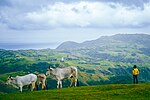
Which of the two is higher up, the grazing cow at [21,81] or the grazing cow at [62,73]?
the grazing cow at [62,73]

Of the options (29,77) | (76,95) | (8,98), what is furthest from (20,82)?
(76,95)

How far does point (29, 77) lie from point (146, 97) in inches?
937

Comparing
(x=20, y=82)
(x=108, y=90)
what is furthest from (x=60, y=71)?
(x=108, y=90)

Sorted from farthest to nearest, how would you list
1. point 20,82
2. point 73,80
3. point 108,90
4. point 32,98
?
point 73,80
point 20,82
point 108,90
point 32,98

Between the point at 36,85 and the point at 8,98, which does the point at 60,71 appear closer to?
the point at 36,85

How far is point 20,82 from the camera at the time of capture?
168 ft

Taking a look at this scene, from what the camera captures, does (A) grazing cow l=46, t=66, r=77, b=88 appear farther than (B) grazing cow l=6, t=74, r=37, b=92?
Yes

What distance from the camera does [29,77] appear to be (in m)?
52.6

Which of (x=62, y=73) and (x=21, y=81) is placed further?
(x=62, y=73)

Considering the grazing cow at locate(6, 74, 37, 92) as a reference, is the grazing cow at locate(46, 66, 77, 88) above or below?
above

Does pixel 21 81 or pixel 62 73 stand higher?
pixel 62 73

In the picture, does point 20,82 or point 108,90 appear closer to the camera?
point 108,90

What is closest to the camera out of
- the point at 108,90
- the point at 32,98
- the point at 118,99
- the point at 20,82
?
the point at 118,99

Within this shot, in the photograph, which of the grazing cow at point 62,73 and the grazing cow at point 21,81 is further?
the grazing cow at point 62,73
